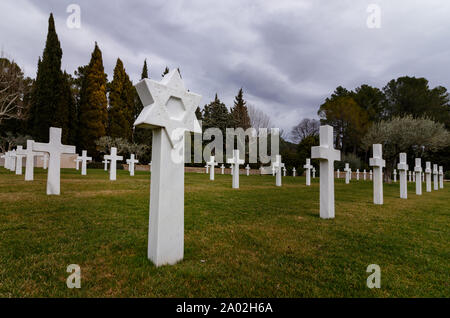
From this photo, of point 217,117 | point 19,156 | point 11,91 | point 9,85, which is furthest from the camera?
point 217,117

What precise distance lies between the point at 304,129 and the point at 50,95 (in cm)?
4162

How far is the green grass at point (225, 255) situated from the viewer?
2092 millimetres

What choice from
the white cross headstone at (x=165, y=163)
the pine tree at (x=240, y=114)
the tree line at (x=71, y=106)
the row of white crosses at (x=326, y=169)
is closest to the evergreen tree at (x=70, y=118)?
the tree line at (x=71, y=106)

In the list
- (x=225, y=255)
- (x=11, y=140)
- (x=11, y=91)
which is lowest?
(x=225, y=255)

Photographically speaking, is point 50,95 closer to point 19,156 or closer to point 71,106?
point 71,106

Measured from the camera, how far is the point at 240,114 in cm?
4572

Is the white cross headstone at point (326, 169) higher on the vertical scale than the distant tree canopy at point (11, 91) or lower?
lower

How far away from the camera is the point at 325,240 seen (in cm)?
353

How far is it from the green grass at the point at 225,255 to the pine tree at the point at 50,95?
27.5 m

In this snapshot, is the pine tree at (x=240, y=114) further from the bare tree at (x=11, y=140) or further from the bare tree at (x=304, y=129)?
the bare tree at (x=11, y=140)

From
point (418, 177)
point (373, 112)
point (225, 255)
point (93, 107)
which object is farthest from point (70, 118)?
point (373, 112)

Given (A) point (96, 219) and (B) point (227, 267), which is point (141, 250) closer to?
(B) point (227, 267)

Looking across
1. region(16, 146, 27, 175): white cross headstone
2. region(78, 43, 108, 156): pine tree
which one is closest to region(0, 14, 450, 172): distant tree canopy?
region(78, 43, 108, 156): pine tree

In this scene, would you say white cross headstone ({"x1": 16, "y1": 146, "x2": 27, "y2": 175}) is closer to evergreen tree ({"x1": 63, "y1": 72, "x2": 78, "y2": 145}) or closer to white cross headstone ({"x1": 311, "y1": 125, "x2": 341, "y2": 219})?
white cross headstone ({"x1": 311, "y1": 125, "x2": 341, "y2": 219})
